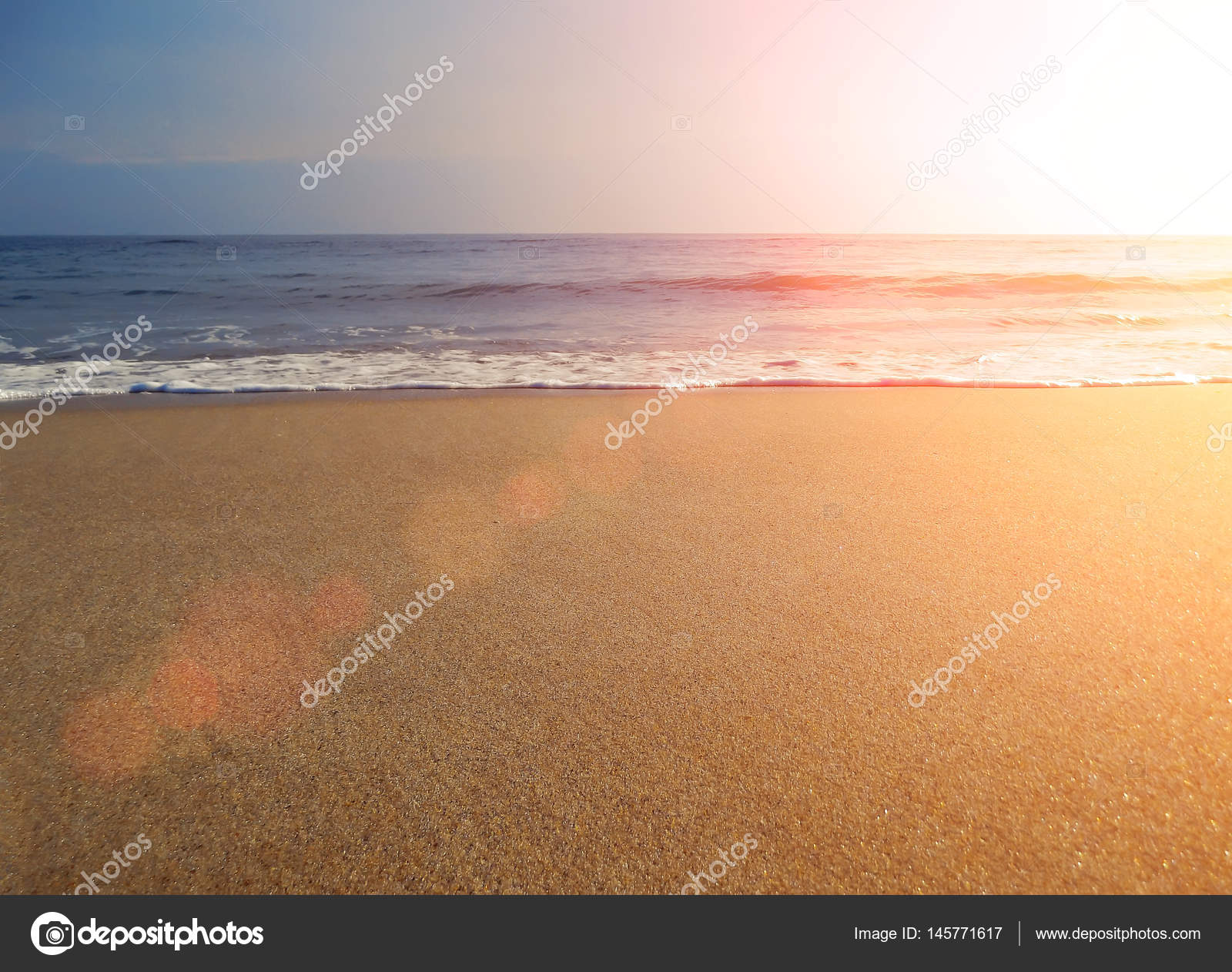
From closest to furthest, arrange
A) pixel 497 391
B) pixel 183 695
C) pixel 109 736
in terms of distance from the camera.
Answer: pixel 109 736
pixel 183 695
pixel 497 391

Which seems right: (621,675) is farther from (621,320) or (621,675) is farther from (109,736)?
(621,320)

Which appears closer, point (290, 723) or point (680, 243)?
point (290, 723)

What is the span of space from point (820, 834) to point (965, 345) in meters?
8.27

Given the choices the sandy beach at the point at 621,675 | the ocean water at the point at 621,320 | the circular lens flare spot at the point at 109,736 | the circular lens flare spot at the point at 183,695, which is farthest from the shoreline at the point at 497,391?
the circular lens flare spot at the point at 109,736

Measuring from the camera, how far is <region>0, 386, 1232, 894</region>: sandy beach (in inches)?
56.9

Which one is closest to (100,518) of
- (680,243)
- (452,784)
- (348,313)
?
(452,784)
